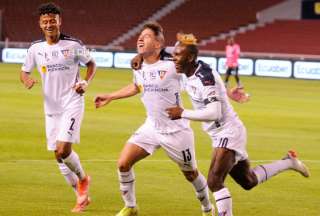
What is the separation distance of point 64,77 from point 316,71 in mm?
29601

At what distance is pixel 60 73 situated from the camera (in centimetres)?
1158

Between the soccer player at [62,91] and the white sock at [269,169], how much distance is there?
2.20m

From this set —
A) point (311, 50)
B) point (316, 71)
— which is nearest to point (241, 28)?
point (311, 50)

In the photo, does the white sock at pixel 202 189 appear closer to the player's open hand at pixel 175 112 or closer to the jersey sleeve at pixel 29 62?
the player's open hand at pixel 175 112

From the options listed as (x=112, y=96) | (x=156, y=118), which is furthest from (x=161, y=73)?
(x=112, y=96)

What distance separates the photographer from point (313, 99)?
30484 millimetres

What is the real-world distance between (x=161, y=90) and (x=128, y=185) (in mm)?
1153

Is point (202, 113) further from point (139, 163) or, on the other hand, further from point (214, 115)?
point (139, 163)

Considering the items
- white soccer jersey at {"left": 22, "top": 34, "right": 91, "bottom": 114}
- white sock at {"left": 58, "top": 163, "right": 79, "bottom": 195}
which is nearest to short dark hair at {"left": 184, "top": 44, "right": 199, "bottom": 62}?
white soccer jersey at {"left": 22, "top": 34, "right": 91, "bottom": 114}

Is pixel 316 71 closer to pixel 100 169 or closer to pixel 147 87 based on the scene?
pixel 100 169

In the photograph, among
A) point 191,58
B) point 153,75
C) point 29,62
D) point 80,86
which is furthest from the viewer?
point 29,62

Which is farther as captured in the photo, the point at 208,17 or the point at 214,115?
the point at 208,17

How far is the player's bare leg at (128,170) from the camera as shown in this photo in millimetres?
10477

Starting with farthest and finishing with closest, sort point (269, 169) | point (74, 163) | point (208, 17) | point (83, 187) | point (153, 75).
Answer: point (208, 17), point (83, 187), point (74, 163), point (269, 169), point (153, 75)
